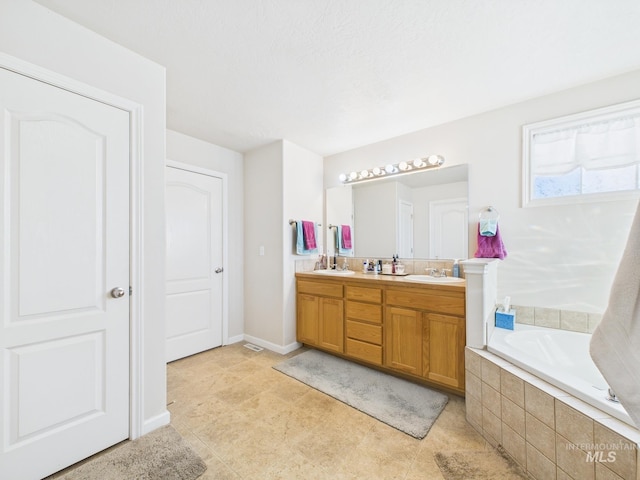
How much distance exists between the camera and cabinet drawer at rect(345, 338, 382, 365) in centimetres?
244

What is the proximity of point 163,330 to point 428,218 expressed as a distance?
2485 mm

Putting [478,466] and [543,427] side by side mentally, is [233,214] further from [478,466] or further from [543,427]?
[543,427]

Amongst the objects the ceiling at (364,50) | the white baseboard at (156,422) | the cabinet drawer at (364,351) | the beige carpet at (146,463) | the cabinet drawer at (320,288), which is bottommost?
the beige carpet at (146,463)

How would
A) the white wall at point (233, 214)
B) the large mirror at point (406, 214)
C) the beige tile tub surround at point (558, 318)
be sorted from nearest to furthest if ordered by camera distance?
the beige tile tub surround at point (558, 318)
the large mirror at point (406, 214)
the white wall at point (233, 214)

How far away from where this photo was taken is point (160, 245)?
1.76 metres

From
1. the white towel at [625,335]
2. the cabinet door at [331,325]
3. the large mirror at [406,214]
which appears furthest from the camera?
the cabinet door at [331,325]

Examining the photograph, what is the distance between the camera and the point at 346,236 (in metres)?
3.33

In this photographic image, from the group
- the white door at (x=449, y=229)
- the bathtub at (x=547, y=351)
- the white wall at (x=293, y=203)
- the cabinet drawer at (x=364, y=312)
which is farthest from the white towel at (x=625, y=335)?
the white wall at (x=293, y=203)

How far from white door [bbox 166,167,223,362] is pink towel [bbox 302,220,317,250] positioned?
1.00 m

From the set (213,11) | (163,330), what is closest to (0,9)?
(213,11)

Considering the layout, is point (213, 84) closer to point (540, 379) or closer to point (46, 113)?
point (46, 113)

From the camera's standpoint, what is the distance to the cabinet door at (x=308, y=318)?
290 cm

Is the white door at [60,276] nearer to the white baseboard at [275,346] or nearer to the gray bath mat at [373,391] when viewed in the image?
the gray bath mat at [373,391]

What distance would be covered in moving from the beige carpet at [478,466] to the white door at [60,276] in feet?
6.09
